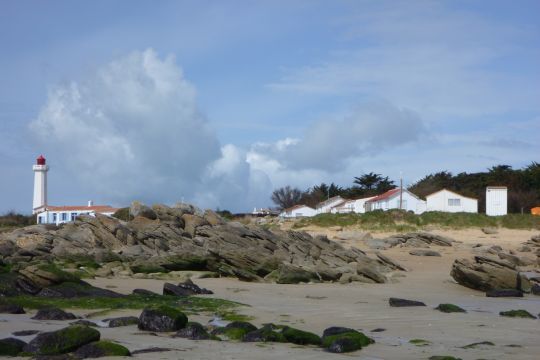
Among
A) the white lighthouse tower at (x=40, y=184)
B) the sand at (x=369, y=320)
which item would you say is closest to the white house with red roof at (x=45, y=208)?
the white lighthouse tower at (x=40, y=184)

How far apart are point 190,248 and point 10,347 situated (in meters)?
17.9

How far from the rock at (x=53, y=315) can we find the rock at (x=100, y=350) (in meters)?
4.15

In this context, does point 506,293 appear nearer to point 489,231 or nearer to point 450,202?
point 489,231

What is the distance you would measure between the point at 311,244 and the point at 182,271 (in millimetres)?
7244

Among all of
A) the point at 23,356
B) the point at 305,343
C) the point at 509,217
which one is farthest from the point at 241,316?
the point at 509,217

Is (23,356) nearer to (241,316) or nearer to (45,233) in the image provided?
(241,316)

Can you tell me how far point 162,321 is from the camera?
1249 centimetres

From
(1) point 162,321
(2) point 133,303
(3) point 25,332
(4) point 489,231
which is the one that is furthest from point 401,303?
(4) point 489,231

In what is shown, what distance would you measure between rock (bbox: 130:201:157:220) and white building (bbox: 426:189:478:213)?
105ft

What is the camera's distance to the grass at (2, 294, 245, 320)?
1573 centimetres

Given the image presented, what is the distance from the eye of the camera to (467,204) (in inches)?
2448

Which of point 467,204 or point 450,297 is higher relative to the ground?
point 467,204

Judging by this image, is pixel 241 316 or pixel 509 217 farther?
pixel 509 217

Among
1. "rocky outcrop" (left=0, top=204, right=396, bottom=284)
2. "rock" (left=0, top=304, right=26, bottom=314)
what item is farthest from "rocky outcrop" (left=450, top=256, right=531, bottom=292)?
"rock" (left=0, top=304, right=26, bottom=314)
